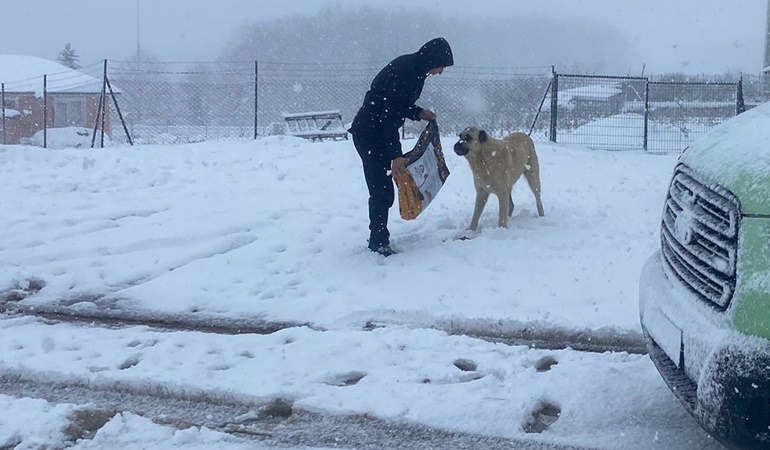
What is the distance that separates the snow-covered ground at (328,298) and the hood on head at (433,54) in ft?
5.01

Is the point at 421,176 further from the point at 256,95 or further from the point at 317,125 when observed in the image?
the point at 317,125

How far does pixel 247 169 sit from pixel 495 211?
416 cm

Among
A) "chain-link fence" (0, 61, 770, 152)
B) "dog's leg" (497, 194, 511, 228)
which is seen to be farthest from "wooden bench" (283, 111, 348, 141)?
"dog's leg" (497, 194, 511, 228)

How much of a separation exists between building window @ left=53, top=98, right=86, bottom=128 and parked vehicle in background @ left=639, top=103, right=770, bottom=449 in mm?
30627

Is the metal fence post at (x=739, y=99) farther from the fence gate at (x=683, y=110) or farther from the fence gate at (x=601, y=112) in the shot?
the fence gate at (x=601, y=112)

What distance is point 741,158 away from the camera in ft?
8.03

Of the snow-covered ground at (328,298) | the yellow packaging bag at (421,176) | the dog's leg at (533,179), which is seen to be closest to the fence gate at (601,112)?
the snow-covered ground at (328,298)

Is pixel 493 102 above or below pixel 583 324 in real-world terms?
above

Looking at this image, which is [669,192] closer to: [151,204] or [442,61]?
[442,61]

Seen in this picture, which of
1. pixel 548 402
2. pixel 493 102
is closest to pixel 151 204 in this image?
pixel 548 402

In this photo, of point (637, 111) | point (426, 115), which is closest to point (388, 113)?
point (426, 115)

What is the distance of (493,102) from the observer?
62.3 ft

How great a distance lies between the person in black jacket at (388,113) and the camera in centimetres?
600

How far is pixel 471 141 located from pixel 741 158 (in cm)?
431
